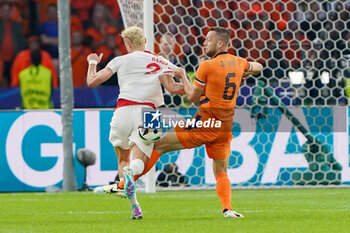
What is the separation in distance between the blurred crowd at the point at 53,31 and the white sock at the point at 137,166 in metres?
7.67

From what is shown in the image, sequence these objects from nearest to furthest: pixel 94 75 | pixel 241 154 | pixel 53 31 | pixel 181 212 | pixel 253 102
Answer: pixel 94 75, pixel 181 212, pixel 241 154, pixel 253 102, pixel 53 31

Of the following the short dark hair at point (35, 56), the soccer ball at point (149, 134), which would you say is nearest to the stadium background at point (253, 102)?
the short dark hair at point (35, 56)

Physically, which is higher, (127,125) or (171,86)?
(171,86)

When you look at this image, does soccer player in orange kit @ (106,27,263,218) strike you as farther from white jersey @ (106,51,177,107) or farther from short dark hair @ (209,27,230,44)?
white jersey @ (106,51,177,107)

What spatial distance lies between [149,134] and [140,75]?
60 cm

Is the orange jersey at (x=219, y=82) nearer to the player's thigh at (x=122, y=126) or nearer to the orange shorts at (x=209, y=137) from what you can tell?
the orange shorts at (x=209, y=137)

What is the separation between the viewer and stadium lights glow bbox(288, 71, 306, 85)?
1163cm

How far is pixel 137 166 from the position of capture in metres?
6.91

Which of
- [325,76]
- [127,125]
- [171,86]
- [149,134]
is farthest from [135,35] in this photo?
[325,76]

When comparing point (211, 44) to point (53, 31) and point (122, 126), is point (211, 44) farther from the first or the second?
point (53, 31)

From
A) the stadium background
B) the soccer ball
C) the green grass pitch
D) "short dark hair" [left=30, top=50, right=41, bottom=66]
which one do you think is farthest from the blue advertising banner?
the soccer ball

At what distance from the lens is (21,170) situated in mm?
11352

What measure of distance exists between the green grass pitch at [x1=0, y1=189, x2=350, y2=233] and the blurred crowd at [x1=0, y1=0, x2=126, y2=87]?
4062 mm

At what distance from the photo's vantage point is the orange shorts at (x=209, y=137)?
690 centimetres
